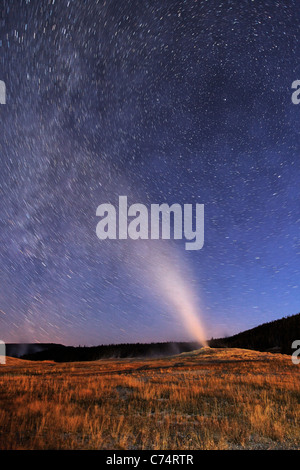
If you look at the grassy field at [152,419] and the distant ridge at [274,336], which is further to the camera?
the distant ridge at [274,336]

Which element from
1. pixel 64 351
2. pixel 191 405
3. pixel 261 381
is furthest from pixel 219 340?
pixel 191 405

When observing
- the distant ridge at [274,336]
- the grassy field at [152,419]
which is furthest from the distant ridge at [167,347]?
the grassy field at [152,419]

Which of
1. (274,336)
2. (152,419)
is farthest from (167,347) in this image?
(152,419)

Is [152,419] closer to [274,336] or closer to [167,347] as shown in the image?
[274,336]

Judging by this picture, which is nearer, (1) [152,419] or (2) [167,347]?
(1) [152,419]

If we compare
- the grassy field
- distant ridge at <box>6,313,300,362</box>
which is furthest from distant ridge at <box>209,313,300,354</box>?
the grassy field

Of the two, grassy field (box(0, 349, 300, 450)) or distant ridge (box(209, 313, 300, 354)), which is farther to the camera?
distant ridge (box(209, 313, 300, 354))

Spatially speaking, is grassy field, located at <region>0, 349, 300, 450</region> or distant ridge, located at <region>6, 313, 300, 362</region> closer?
grassy field, located at <region>0, 349, 300, 450</region>

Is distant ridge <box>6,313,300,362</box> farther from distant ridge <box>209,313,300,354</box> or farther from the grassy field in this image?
the grassy field

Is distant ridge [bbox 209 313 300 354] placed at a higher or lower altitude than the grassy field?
lower

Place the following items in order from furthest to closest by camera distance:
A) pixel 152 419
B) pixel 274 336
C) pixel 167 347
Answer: pixel 167 347
pixel 274 336
pixel 152 419

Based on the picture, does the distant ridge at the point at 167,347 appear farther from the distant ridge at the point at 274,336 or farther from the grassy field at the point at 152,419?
the grassy field at the point at 152,419

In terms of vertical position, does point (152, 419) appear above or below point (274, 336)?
above
